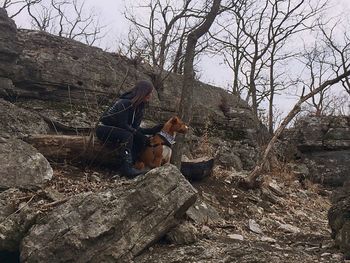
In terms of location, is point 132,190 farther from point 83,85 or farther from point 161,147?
point 83,85

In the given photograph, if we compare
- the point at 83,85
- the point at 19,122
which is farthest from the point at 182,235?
the point at 83,85

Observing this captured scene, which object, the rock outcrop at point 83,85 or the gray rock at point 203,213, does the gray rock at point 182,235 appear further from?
the rock outcrop at point 83,85

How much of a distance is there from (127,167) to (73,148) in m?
0.95

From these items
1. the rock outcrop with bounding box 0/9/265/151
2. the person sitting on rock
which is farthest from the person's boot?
the rock outcrop with bounding box 0/9/265/151

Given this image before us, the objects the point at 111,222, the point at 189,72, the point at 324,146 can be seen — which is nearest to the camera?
the point at 111,222

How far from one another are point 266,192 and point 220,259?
3.41 metres

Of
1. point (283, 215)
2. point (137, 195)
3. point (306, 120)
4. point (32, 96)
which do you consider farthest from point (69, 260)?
point (306, 120)

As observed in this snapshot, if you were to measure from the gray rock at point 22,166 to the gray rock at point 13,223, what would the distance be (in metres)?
0.46

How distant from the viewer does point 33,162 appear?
5883 millimetres

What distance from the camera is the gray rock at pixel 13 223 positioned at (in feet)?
16.2

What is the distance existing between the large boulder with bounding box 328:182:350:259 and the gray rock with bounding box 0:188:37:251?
3601 mm

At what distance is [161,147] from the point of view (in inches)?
266

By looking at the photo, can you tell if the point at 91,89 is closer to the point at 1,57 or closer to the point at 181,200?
the point at 1,57

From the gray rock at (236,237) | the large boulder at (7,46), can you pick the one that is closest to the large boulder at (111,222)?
the gray rock at (236,237)
